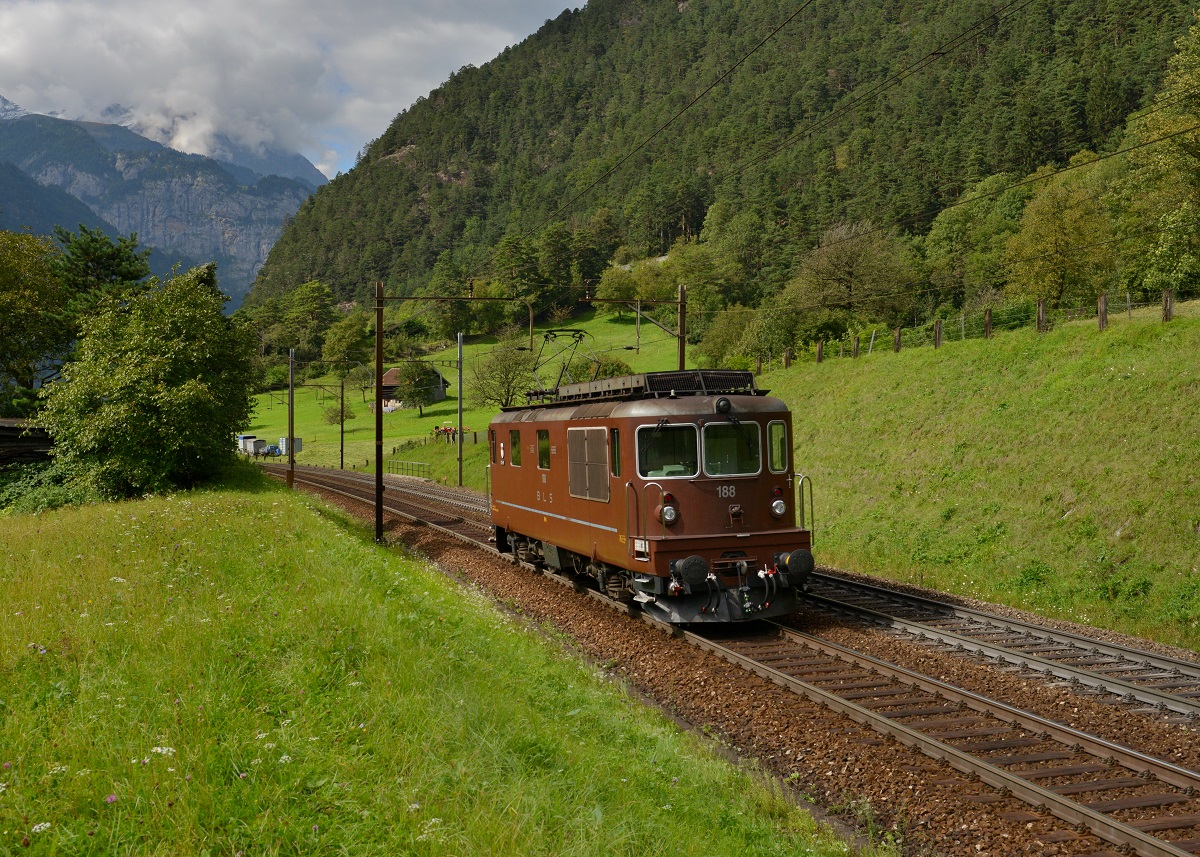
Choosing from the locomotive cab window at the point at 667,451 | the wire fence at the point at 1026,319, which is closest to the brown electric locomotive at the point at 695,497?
the locomotive cab window at the point at 667,451

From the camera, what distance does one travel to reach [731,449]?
13.1 m

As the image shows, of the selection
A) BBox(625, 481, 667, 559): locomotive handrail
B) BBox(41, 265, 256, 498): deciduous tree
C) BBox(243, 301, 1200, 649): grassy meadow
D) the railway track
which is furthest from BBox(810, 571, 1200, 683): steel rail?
BBox(41, 265, 256, 498): deciduous tree

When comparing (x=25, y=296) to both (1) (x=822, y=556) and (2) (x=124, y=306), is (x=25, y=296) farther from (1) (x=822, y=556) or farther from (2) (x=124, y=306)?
(1) (x=822, y=556)

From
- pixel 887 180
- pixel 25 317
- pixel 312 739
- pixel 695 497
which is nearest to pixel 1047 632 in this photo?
pixel 695 497

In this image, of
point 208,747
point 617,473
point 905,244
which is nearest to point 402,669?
point 208,747

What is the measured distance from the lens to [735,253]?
99.1m

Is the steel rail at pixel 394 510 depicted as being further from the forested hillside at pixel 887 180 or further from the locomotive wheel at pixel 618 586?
the forested hillside at pixel 887 180

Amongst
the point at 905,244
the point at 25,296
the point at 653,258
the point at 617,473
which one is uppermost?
the point at 653,258

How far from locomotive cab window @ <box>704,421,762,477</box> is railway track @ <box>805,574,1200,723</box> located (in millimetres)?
3056

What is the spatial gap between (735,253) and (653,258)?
3969 cm

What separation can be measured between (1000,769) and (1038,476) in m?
14.0

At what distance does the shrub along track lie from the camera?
645 centimetres

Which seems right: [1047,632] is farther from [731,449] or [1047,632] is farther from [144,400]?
[144,400]

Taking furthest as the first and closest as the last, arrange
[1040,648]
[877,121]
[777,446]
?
[877,121] < [777,446] < [1040,648]
